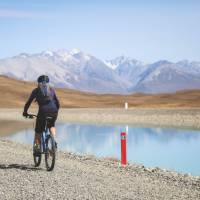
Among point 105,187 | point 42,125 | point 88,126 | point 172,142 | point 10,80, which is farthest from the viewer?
point 10,80

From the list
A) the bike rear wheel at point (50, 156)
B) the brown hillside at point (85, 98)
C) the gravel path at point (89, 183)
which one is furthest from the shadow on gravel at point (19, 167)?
the brown hillside at point (85, 98)

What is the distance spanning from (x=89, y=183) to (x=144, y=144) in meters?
21.0

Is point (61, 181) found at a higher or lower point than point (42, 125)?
lower

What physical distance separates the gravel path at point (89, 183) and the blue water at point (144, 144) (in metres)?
5.99

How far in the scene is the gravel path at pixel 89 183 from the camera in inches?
447

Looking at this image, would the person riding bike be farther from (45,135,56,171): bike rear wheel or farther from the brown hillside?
the brown hillside

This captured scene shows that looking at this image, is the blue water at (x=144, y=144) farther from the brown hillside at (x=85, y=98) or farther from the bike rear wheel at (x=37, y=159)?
the brown hillside at (x=85, y=98)

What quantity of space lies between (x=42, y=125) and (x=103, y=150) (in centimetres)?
1593

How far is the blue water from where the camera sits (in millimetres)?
24941

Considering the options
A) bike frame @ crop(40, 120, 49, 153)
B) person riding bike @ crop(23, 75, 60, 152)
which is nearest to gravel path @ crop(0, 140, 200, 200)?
bike frame @ crop(40, 120, 49, 153)

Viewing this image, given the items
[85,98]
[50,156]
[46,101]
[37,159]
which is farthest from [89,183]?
[85,98]

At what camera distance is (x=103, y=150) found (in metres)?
29.9

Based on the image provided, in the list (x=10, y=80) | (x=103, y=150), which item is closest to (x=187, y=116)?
(x=103, y=150)

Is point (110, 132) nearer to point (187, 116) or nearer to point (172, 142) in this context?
point (172, 142)
